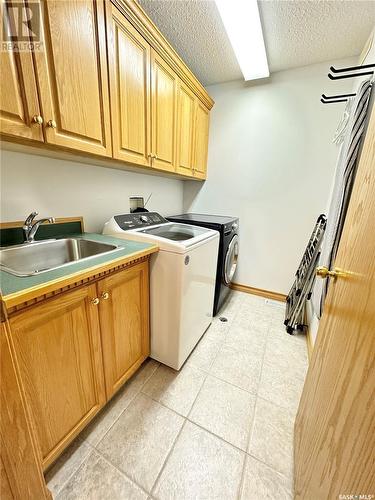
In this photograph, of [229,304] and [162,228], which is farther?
[229,304]

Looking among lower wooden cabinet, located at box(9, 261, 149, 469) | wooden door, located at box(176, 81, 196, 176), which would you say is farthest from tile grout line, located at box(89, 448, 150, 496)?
wooden door, located at box(176, 81, 196, 176)

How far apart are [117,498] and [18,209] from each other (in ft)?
5.02

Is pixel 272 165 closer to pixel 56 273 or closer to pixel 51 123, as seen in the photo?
pixel 51 123

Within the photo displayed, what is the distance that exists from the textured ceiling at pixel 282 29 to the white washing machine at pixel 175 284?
153cm

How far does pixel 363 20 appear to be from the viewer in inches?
57.9

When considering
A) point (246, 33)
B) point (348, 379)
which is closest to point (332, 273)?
point (348, 379)

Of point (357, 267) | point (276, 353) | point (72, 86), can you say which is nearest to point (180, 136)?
point (72, 86)

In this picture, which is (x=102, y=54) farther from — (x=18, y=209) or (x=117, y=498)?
(x=117, y=498)

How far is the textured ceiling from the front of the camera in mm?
1383

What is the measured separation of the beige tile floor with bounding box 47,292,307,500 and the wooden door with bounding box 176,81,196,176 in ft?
6.01

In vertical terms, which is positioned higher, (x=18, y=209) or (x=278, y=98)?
(x=278, y=98)

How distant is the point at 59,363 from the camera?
85 cm

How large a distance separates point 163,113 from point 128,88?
0.42m
